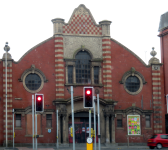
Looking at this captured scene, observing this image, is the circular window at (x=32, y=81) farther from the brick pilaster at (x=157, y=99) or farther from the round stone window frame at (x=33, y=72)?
the brick pilaster at (x=157, y=99)

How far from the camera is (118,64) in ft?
136

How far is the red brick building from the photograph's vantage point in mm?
39062

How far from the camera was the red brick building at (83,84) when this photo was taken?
39.1m

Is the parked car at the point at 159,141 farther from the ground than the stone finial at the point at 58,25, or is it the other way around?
the stone finial at the point at 58,25

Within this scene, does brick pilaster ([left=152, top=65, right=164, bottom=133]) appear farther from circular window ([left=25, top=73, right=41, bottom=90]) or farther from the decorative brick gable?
circular window ([left=25, top=73, right=41, bottom=90])

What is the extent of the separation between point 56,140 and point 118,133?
682 centimetres

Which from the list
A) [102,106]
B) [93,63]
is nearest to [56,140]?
[102,106]

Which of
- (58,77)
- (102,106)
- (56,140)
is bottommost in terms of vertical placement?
(56,140)

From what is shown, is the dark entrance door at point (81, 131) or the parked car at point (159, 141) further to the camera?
the dark entrance door at point (81, 131)

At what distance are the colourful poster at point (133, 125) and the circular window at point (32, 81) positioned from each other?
34.5 feet

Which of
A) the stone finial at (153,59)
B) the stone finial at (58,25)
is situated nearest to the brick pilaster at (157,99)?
the stone finial at (153,59)

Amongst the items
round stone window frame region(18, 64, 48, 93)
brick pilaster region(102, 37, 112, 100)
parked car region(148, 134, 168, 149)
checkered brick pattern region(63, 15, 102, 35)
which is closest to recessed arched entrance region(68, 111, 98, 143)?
brick pilaster region(102, 37, 112, 100)

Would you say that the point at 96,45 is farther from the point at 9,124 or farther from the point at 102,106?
the point at 9,124

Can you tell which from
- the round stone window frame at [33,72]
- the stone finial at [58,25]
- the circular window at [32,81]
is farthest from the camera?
the stone finial at [58,25]
